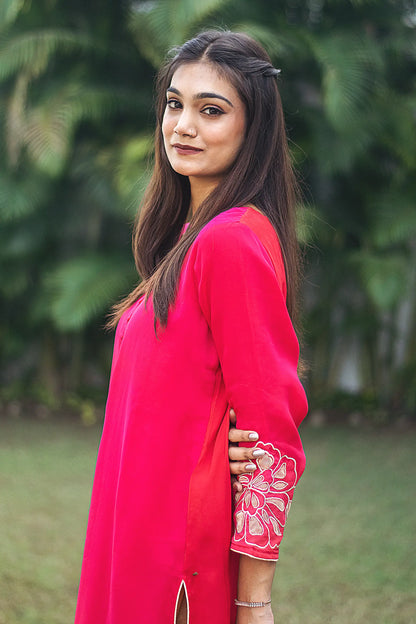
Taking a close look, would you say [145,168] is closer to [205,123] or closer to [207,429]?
[205,123]

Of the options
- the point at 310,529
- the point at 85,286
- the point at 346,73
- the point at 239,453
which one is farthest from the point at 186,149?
the point at 85,286

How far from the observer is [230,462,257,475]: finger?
1.23m

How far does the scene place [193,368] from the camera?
1.29 m

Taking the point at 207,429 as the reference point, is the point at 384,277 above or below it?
below

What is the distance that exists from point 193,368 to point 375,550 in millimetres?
2799

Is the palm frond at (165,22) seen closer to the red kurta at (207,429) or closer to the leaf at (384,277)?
the leaf at (384,277)

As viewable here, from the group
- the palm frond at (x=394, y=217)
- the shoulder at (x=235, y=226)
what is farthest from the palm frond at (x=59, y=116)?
→ the shoulder at (x=235, y=226)

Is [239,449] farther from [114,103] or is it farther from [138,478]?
[114,103]

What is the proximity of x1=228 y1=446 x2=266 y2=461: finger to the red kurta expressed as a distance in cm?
1

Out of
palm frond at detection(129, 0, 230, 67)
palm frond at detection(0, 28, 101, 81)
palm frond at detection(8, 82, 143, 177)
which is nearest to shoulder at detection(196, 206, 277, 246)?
palm frond at detection(129, 0, 230, 67)

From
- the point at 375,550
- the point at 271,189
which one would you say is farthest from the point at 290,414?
the point at 375,550

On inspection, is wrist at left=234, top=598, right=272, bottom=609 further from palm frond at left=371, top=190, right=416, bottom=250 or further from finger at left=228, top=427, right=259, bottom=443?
palm frond at left=371, top=190, right=416, bottom=250

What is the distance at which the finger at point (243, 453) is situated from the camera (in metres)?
1.21

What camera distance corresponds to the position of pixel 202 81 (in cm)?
137
